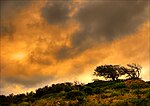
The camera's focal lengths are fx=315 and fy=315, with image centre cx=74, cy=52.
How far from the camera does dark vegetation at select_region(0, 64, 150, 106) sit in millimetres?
38062

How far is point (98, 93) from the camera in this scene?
52.9 m

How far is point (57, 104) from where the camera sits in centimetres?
4125

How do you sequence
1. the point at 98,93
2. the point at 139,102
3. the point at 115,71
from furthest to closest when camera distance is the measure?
the point at 115,71
the point at 98,93
the point at 139,102

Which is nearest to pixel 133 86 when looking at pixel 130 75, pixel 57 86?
pixel 57 86

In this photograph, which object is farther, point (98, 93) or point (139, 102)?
point (98, 93)

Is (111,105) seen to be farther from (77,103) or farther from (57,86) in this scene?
(57,86)

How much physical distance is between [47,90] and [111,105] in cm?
3339

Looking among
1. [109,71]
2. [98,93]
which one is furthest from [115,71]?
[98,93]

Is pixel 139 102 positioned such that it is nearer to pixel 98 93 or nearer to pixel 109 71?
pixel 98 93

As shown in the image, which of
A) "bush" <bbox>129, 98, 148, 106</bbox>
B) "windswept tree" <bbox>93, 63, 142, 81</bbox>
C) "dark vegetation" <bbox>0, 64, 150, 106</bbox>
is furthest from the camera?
"windswept tree" <bbox>93, 63, 142, 81</bbox>

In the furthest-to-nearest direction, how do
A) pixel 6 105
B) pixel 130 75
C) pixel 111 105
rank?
1. pixel 130 75
2. pixel 6 105
3. pixel 111 105

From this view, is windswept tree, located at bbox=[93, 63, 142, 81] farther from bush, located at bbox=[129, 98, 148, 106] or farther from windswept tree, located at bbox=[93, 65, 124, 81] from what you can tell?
bush, located at bbox=[129, 98, 148, 106]

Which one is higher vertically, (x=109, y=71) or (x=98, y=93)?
(x=109, y=71)

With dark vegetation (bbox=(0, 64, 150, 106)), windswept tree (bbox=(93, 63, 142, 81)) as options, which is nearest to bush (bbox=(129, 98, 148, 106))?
dark vegetation (bbox=(0, 64, 150, 106))
